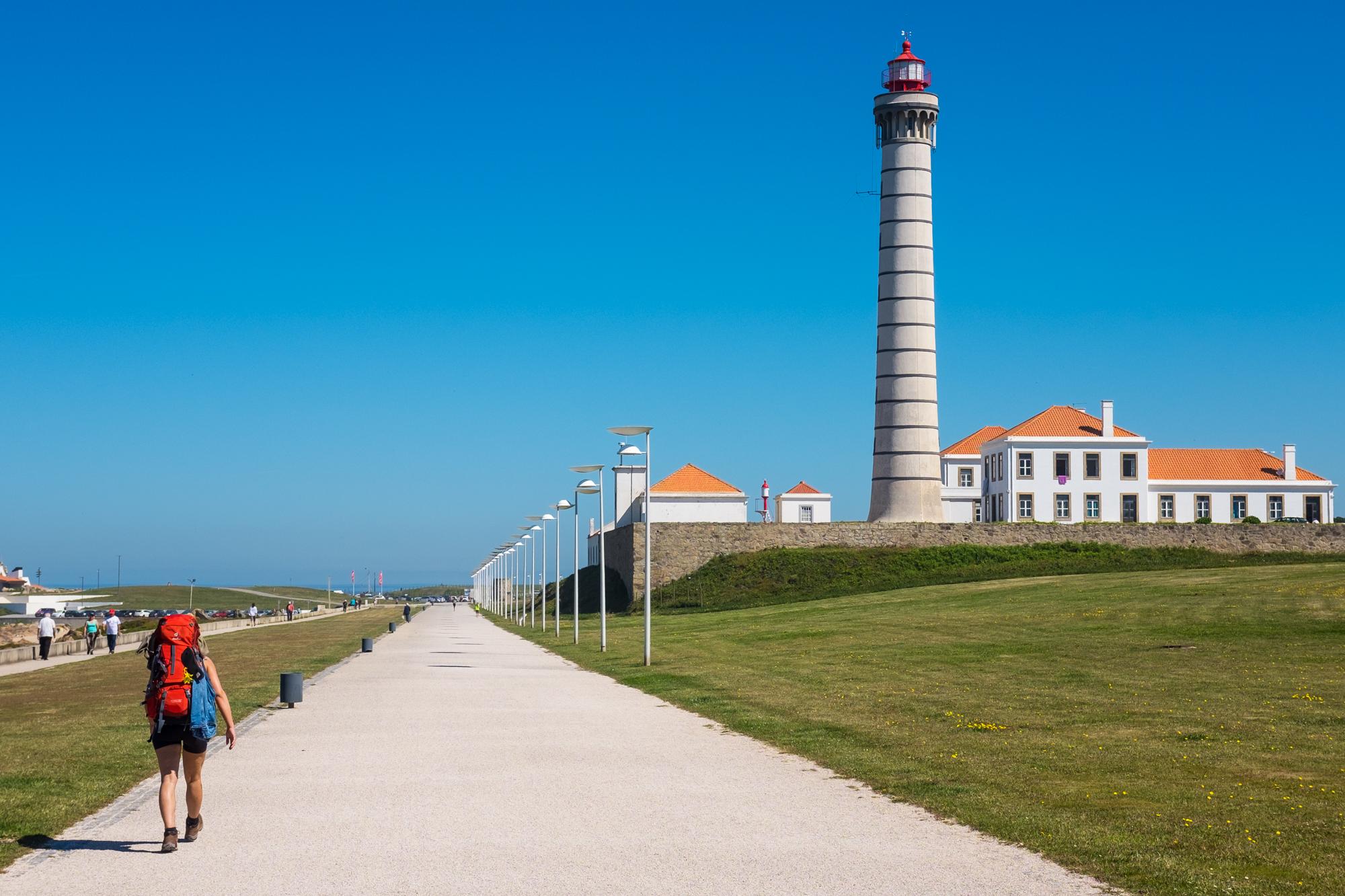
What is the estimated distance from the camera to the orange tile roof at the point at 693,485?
296 ft

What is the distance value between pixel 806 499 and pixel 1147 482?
23.7 metres

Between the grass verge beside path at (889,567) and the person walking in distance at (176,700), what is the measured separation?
160ft

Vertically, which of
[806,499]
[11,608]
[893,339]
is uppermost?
[893,339]

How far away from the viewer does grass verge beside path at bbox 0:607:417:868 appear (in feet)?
36.4

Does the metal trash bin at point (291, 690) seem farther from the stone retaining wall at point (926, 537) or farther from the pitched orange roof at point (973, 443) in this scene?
the pitched orange roof at point (973, 443)

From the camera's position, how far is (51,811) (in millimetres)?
10969

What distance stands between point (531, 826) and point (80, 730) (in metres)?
10.1

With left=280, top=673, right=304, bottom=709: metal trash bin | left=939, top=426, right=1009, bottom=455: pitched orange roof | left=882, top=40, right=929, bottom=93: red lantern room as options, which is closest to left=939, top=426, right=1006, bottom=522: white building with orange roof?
left=939, top=426, right=1009, bottom=455: pitched orange roof

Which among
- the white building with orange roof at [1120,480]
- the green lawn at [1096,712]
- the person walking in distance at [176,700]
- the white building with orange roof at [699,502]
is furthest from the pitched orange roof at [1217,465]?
the person walking in distance at [176,700]

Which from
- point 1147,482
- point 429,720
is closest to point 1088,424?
point 1147,482

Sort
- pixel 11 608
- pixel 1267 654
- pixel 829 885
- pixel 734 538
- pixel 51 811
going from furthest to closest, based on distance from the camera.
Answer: pixel 11 608
pixel 734 538
pixel 1267 654
pixel 51 811
pixel 829 885

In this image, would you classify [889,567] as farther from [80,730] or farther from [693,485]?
[80,730]

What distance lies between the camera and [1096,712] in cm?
1752

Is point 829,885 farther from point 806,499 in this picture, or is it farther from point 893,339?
point 806,499
